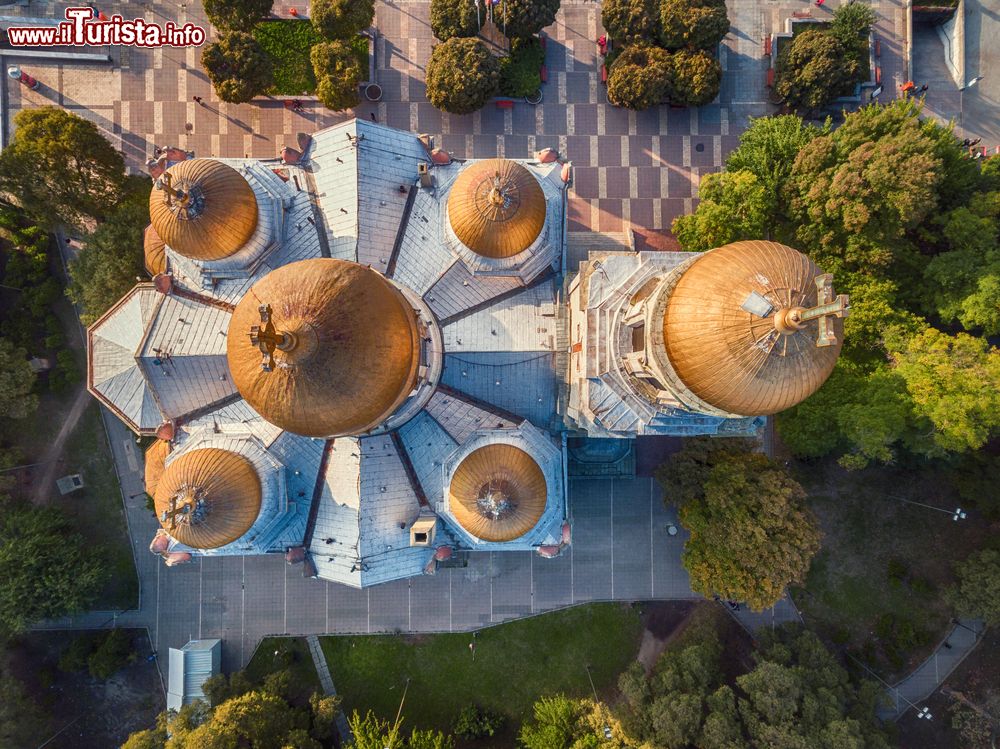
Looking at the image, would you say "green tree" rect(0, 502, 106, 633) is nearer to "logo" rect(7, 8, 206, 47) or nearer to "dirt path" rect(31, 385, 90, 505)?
"dirt path" rect(31, 385, 90, 505)

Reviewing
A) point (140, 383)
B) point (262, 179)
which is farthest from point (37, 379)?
point (262, 179)

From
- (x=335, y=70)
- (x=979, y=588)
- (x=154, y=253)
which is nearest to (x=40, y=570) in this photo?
(x=154, y=253)

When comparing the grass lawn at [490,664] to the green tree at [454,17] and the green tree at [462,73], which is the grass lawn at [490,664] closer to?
the green tree at [462,73]

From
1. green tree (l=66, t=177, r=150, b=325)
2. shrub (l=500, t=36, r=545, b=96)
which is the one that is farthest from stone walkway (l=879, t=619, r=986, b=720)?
green tree (l=66, t=177, r=150, b=325)

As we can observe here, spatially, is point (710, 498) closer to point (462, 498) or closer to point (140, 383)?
point (462, 498)

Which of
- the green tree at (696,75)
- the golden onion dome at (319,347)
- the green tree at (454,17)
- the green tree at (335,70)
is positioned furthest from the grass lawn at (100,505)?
the green tree at (696,75)

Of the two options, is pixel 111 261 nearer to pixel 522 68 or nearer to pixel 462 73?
pixel 462 73
